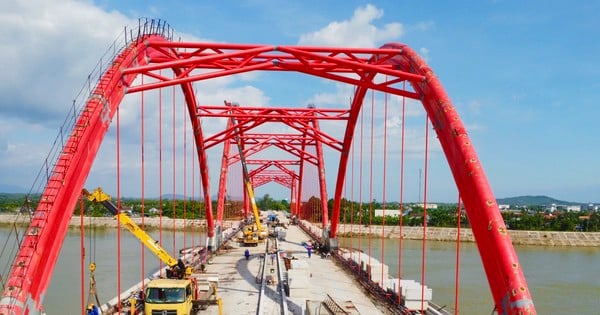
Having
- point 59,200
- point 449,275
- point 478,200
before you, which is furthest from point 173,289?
point 449,275

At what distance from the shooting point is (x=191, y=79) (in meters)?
14.8

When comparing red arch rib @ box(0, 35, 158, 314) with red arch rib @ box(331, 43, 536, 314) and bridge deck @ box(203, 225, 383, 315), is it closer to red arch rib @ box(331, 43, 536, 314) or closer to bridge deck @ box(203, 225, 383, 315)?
bridge deck @ box(203, 225, 383, 315)

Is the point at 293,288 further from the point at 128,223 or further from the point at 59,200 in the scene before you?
the point at 59,200

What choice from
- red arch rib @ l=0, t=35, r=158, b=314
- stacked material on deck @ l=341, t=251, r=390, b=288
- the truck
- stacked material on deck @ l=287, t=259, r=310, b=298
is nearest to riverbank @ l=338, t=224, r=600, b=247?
stacked material on deck @ l=341, t=251, r=390, b=288

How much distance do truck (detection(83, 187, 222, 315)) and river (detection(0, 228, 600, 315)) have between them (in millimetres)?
1102

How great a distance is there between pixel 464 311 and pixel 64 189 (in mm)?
18227

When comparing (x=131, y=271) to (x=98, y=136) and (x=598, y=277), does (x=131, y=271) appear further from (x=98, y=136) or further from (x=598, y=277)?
(x=598, y=277)

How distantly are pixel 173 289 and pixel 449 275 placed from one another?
77.7 ft

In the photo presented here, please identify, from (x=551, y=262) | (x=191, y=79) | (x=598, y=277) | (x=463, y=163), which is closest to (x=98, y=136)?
(x=191, y=79)

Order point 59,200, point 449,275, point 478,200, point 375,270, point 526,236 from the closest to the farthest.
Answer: point 59,200 → point 478,200 → point 375,270 → point 449,275 → point 526,236

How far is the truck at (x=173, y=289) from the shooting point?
14.4 meters

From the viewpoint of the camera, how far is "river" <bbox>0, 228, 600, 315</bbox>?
82.6 feet

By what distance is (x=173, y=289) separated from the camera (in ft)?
48.4

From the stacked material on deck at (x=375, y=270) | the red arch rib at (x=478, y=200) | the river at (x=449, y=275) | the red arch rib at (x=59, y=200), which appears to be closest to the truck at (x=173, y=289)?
the river at (x=449, y=275)
